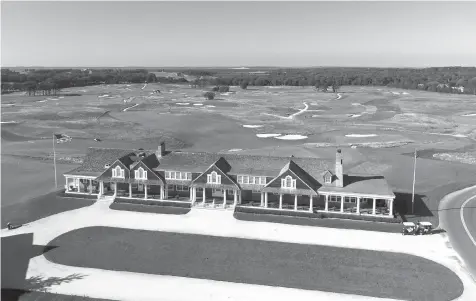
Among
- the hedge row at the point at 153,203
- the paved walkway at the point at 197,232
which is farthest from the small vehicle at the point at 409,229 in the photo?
the hedge row at the point at 153,203

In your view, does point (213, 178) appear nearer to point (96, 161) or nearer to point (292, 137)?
point (96, 161)

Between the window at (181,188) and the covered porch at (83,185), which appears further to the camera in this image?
the covered porch at (83,185)

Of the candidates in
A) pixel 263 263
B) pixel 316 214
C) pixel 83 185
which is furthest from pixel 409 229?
pixel 83 185

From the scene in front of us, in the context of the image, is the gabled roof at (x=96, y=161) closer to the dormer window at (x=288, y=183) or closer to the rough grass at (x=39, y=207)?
the rough grass at (x=39, y=207)

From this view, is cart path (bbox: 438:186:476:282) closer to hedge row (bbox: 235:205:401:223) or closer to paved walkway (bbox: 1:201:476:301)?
paved walkway (bbox: 1:201:476:301)

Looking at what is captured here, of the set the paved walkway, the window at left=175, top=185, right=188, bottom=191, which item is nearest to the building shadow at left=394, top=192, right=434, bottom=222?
the paved walkway

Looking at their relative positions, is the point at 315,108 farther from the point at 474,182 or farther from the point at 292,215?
the point at 292,215
